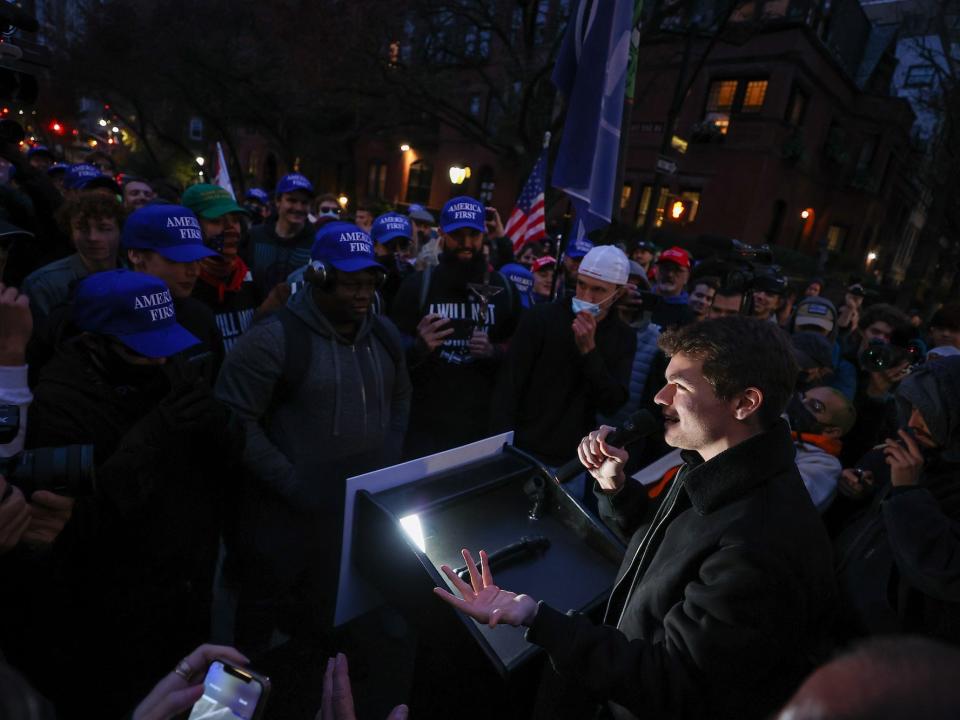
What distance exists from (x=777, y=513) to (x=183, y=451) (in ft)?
7.07

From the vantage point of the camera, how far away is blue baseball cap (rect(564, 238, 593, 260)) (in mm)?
4238

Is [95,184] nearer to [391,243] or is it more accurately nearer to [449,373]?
[391,243]

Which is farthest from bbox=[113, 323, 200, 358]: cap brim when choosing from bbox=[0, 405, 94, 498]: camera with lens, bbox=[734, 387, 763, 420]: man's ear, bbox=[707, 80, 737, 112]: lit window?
bbox=[707, 80, 737, 112]: lit window

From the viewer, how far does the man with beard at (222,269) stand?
363 cm

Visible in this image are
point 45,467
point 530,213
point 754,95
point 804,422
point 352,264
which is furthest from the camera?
point 754,95

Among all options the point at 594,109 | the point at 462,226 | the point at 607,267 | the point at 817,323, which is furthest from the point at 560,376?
the point at 817,323

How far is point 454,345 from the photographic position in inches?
144

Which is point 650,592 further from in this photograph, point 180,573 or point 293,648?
point 293,648

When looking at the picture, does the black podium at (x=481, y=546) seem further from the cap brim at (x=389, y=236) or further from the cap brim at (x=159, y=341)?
the cap brim at (x=389, y=236)

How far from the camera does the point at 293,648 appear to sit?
9.39 feet

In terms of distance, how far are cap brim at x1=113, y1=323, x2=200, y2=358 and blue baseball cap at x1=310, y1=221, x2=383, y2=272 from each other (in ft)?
2.57

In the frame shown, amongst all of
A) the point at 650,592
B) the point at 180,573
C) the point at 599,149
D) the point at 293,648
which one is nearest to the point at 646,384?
the point at 599,149

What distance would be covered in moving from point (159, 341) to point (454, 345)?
6.42 feet

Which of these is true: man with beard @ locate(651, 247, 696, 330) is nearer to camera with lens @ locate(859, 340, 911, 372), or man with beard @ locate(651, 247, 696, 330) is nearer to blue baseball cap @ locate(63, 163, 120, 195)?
camera with lens @ locate(859, 340, 911, 372)
